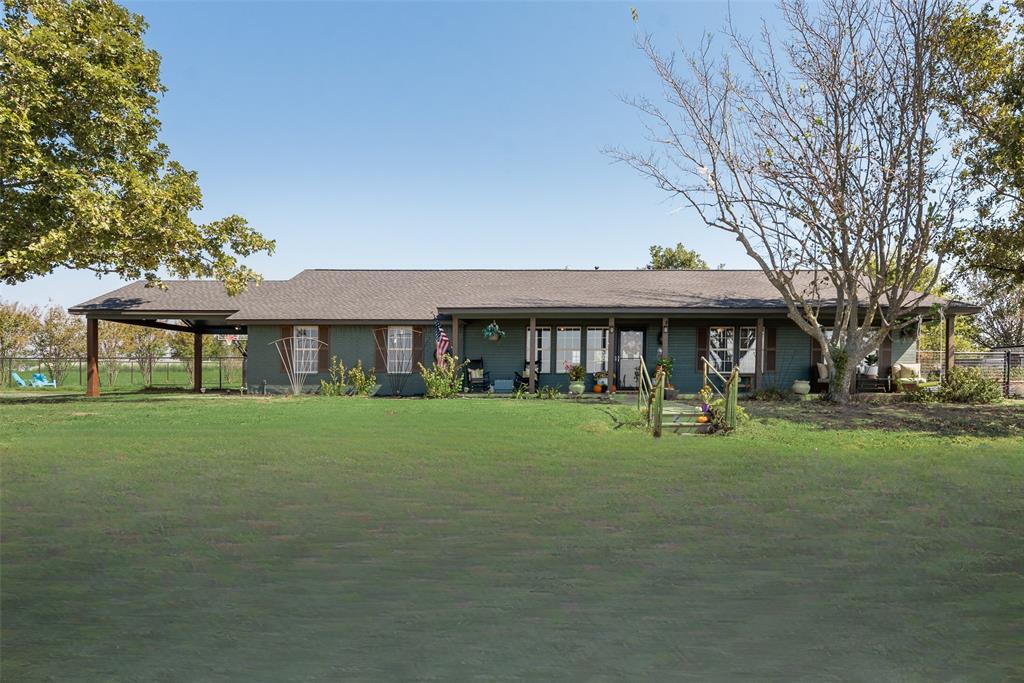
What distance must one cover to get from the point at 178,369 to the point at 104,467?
1426 inches

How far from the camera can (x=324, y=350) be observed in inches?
886

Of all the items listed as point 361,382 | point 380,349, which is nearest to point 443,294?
point 380,349

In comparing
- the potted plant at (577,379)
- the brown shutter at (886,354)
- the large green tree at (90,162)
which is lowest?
the potted plant at (577,379)

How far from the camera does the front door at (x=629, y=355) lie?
22.3m

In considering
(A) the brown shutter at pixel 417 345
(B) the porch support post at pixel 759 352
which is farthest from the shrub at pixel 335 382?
(B) the porch support post at pixel 759 352

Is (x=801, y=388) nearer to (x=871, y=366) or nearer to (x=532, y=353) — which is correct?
(x=871, y=366)

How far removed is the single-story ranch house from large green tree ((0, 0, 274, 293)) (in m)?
3.49

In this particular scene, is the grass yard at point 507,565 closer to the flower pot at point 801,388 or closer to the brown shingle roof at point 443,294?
the flower pot at point 801,388

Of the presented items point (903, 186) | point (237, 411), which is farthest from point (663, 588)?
point (903, 186)

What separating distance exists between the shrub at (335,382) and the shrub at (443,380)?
8.64 ft

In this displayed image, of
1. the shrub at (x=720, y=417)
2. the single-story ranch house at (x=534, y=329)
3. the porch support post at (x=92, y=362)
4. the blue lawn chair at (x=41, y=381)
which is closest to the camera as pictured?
the shrub at (x=720, y=417)

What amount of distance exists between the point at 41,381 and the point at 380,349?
15428 mm

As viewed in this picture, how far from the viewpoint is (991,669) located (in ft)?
10.5

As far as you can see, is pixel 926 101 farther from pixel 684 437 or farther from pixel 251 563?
pixel 251 563
